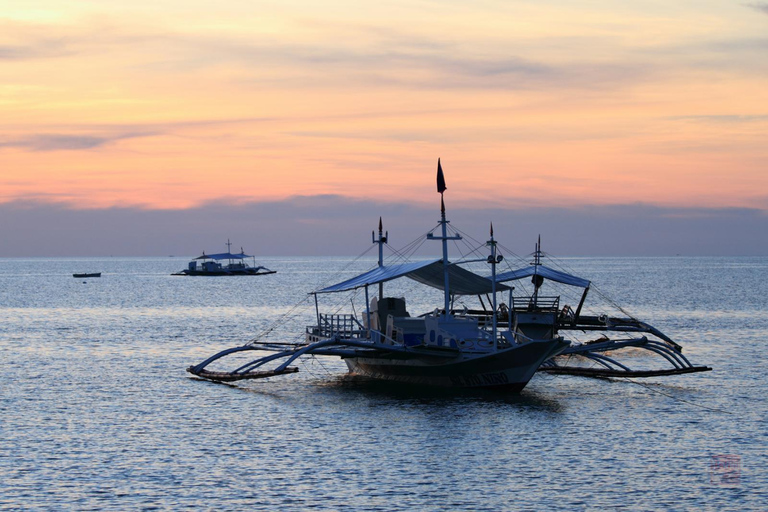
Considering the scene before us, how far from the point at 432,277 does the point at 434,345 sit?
6.69 metres

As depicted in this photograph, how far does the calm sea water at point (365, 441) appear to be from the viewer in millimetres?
28125

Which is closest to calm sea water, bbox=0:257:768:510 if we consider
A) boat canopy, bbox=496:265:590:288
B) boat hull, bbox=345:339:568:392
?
boat hull, bbox=345:339:568:392

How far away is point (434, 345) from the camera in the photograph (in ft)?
147

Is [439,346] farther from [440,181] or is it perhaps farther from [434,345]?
[440,181]

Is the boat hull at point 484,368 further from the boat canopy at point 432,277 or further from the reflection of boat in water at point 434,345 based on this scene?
the boat canopy at point 432,277

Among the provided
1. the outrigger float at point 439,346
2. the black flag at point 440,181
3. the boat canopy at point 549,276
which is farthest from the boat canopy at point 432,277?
the boat canopy at point 549,276

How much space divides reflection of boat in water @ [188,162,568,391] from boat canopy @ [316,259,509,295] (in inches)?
2.0

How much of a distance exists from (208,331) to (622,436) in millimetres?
55074

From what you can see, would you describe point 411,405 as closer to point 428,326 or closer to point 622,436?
point 428,326

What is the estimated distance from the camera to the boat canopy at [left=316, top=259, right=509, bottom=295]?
47.5 meters

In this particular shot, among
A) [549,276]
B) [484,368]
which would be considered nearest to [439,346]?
[484,368]

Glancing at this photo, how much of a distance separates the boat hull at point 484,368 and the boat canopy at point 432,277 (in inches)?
167

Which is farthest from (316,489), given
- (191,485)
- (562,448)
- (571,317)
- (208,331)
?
(208,331)

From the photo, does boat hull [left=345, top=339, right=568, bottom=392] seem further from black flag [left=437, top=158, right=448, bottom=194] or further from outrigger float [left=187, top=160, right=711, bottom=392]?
black flag [left=437, top=158, right=448, bottom=194]
